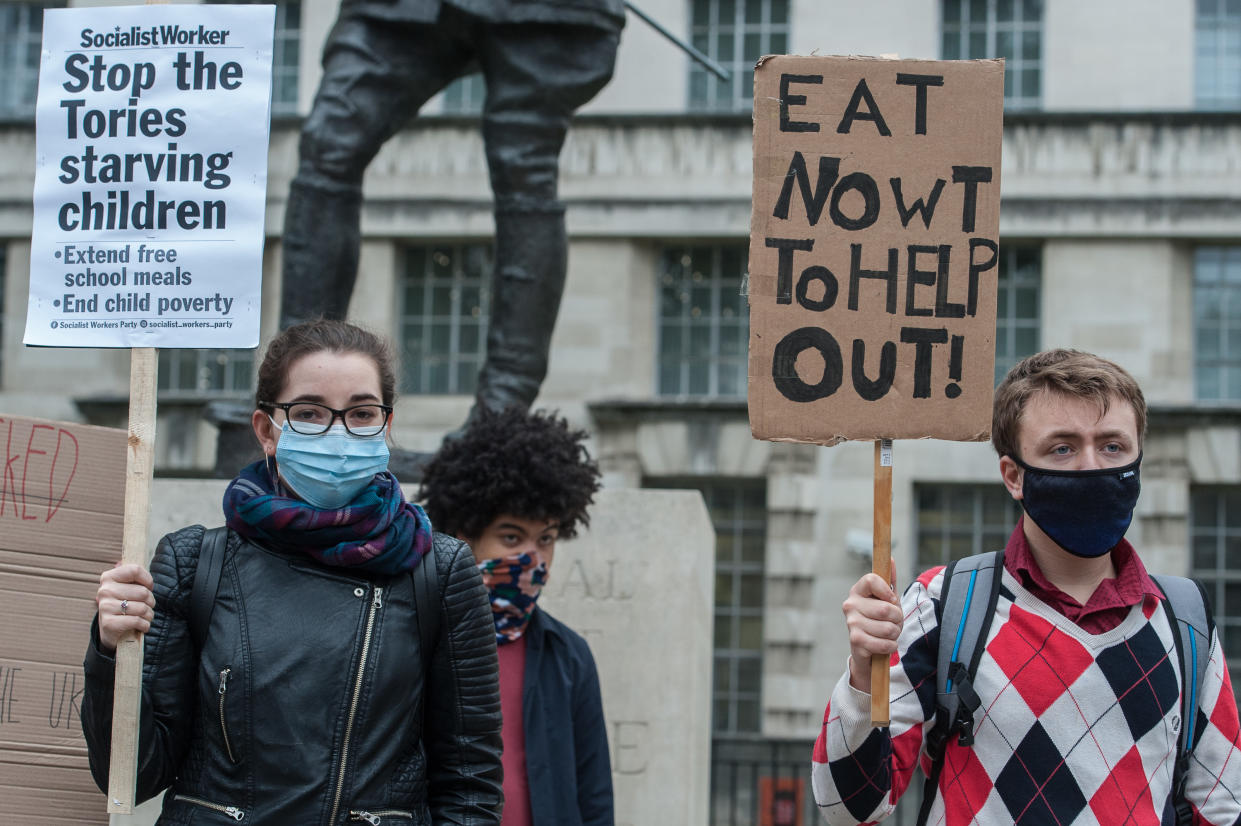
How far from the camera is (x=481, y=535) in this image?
4.18 metres

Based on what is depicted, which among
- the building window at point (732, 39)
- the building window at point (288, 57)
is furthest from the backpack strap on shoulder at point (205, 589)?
the building window at point (288, 57)

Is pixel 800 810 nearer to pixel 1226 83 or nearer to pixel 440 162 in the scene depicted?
pixel 440 162

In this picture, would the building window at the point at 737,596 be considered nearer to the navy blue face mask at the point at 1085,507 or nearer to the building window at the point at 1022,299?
the building window at the point at 1022,299

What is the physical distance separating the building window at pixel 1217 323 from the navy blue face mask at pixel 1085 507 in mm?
17155

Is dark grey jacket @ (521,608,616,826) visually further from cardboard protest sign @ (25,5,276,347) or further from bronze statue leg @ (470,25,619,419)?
bronze statue leg @ (470,25,619,419)

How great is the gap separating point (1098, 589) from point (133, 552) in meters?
1.80

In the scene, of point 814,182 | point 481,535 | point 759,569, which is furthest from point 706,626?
point 759,569

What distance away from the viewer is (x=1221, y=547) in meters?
18.8

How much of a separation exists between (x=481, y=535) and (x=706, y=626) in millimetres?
1585

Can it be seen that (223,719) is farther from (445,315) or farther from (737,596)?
(445,315)

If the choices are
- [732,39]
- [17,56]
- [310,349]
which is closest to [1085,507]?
[310,349]

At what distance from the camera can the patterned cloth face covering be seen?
3.91 metres

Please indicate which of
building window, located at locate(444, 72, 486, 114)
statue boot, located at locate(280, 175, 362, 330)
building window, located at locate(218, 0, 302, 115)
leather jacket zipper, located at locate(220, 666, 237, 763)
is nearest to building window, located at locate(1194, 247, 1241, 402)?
building window, located at locate(444, 72, 486, 114)

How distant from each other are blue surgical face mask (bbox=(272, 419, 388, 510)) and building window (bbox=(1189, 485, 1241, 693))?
56.9ft
